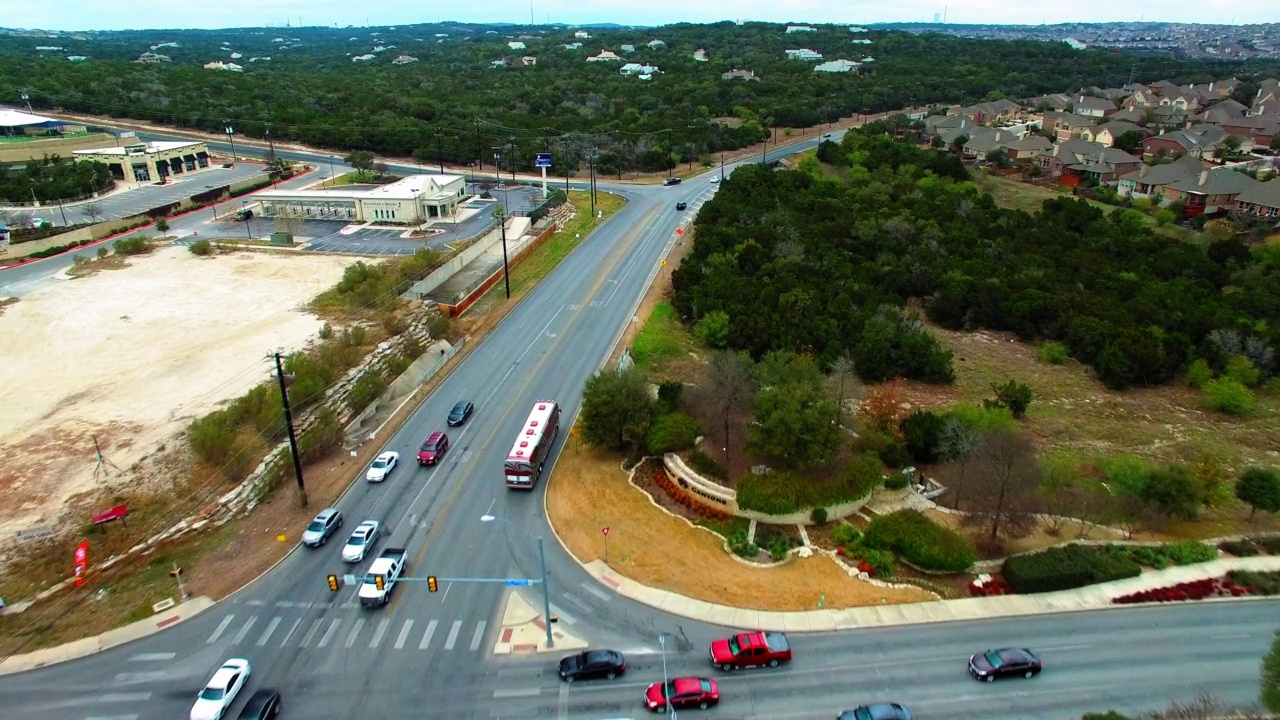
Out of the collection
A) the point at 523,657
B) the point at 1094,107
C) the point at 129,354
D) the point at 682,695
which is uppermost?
the point at 1094,107

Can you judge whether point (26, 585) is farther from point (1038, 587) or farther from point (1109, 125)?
point (1109, 125)

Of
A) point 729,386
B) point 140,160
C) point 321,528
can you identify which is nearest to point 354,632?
point 321,528

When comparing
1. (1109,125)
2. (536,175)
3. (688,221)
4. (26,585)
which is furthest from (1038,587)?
(1109,125)

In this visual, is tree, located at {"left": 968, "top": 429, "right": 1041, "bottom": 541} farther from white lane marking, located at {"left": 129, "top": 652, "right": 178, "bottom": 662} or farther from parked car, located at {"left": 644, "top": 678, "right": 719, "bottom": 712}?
white lane marking, located at {"left": 129, "top": 652, "right": 178, "bottom": 662}

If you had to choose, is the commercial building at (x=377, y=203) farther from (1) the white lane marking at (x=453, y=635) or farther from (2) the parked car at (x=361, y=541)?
(1) the white lane marking at (x=453, y=635)

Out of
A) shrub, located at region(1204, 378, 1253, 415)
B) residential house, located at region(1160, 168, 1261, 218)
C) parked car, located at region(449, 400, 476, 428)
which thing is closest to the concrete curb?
parked car, located at region(449, 400, 476, 428)

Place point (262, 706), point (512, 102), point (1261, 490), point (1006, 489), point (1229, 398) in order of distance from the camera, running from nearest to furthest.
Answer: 1. point (262, 706)
2. point (1006, 489)
3. point (1261, 490)
4. point (1229, 398)
5. point (512, 102)

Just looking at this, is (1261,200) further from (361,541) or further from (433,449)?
(361,541)
